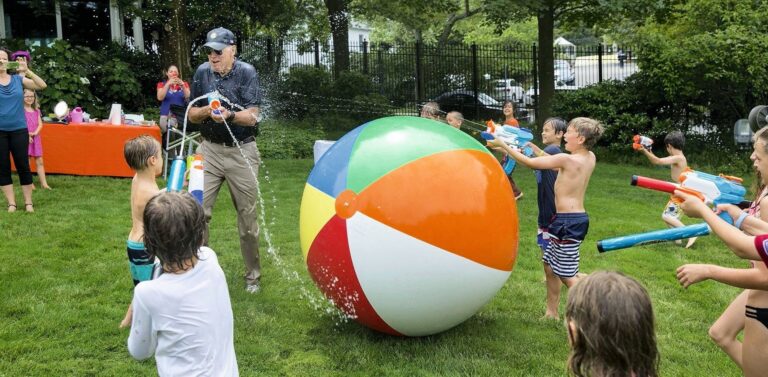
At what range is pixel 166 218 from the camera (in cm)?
265

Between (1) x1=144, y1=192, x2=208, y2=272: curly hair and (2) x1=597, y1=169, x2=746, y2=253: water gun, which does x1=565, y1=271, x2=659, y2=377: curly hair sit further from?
(1) x1=144, y1=192, x2=208, y2=272: curly hair

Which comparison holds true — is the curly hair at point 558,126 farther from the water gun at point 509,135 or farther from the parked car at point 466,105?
the parked car at point 466,105

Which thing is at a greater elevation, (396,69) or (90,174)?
→ (396,69)

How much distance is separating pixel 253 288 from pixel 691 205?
156 inches

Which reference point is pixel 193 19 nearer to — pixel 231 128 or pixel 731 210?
pixel 231 128

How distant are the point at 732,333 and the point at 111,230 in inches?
258

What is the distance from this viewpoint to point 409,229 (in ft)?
14.1

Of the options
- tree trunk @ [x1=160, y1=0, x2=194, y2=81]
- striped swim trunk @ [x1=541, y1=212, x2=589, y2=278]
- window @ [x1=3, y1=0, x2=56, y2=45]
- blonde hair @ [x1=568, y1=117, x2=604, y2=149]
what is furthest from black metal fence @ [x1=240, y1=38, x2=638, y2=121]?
striped swim trunk @ [x1=541, y1=212, x2=589, y2=278]

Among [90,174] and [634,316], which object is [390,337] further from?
[90,174]

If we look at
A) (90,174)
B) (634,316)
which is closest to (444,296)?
(634,316)

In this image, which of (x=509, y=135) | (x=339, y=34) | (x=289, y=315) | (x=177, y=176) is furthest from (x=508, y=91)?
(x=177, y=176)

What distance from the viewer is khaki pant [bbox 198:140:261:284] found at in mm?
5871

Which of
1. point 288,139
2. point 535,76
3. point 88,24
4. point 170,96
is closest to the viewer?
point 170,96

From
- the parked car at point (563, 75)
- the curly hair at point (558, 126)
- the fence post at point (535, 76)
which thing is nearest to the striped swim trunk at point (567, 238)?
→ the curly hair at point (558, 126)
